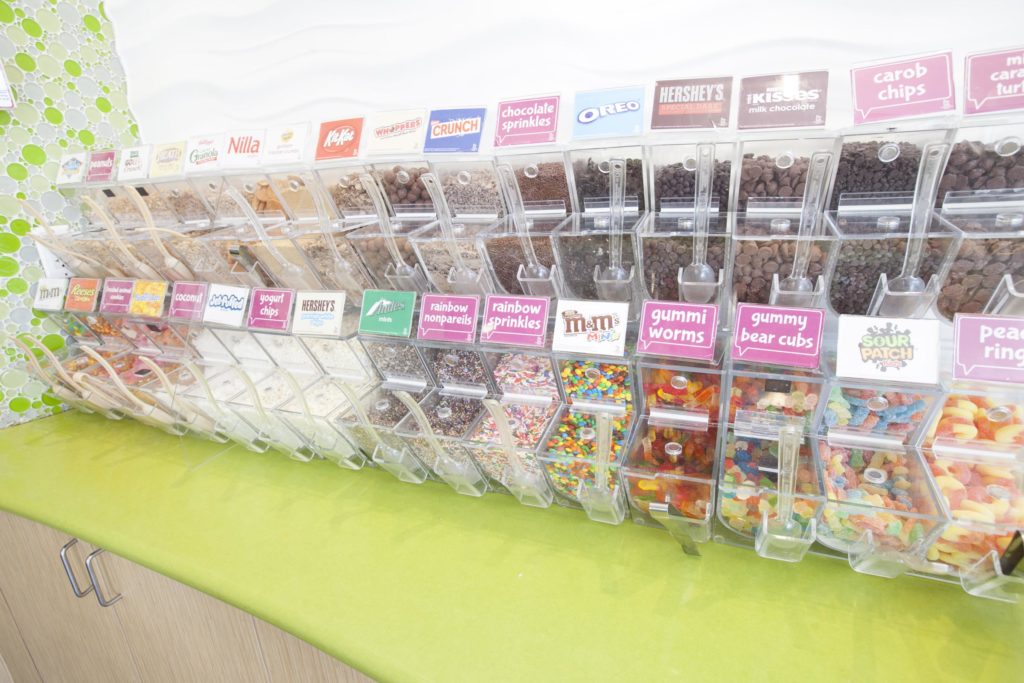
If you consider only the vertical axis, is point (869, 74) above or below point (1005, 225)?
above

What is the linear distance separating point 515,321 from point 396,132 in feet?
1.85

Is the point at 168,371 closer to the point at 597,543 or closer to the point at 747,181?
the point at 597,543

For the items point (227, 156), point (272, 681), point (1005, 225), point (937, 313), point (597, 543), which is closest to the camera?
point (1005, 225)

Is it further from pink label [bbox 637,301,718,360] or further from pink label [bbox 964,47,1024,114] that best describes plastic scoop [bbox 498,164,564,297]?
pink label [bbox 964,47,1024,114]

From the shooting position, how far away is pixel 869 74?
2.98 ft

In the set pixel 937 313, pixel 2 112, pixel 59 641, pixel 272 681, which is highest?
pixel 2 112

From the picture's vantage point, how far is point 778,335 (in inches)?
38.1

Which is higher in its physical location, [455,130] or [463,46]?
[463,46]

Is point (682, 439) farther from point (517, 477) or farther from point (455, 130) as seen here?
point (455, 130)

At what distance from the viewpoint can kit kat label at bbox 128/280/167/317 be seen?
1.71 m

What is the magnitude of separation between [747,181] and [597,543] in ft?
2.87

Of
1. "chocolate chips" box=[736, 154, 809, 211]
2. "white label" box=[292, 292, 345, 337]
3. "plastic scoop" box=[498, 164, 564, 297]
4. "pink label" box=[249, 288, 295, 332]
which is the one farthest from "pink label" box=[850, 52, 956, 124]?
"pink label" box=[249, 288, 295, 332]

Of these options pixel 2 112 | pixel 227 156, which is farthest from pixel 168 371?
pixel 2 112

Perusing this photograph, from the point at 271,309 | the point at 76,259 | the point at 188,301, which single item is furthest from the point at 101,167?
the point at 271,309
